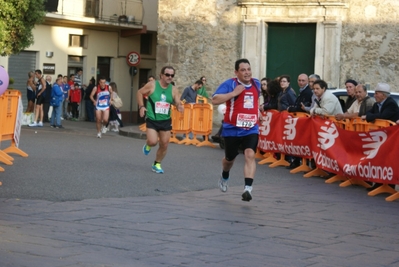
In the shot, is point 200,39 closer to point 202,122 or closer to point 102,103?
point 102,103

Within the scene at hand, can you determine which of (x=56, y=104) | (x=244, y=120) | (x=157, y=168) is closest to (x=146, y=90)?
(x=157, y=168)

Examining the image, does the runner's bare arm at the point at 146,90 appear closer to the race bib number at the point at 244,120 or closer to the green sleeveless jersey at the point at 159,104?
the green sleeveless jersey at the point at 159,104

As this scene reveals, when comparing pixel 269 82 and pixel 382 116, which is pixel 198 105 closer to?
pixel 269 82

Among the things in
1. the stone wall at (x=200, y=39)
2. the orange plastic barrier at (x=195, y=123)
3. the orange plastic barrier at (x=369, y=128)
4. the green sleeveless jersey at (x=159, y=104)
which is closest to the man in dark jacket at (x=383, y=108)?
the orange plastic barrier at (x=369, y=128)

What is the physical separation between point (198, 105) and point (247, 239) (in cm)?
1508

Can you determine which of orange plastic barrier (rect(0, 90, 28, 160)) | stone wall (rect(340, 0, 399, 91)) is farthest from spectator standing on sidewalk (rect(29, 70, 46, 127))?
orange plastic barrier (rect(0, 90, 28, 160))

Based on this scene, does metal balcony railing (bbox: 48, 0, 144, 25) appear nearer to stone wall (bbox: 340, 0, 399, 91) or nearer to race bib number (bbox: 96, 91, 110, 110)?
stone wall (bbox: 340, 0, 399, 91)

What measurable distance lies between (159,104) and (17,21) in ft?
52.1

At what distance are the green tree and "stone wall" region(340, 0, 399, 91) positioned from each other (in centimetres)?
1025

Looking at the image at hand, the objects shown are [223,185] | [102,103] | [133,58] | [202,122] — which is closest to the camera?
[223,185]

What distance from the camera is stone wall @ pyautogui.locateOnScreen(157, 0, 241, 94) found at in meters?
30.5

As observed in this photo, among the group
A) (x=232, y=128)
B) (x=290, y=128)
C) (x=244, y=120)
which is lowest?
(x=290, y=128)

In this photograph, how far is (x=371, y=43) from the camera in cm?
2856

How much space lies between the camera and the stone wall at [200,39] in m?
30.5
